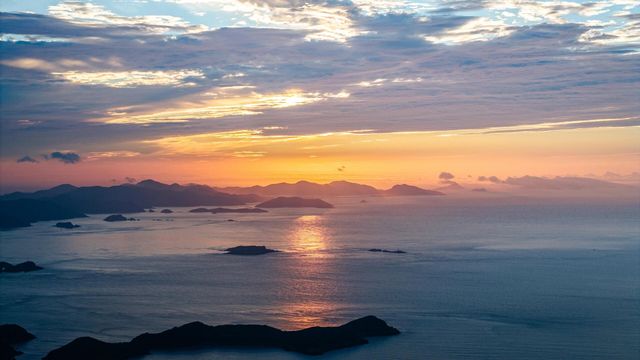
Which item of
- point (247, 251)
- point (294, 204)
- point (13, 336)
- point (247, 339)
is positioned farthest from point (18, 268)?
point (294, 204)

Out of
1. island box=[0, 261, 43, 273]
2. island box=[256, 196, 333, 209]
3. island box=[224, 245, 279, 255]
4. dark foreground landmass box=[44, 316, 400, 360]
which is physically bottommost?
dark foreground landmass box=[44, 316, 400, 360]

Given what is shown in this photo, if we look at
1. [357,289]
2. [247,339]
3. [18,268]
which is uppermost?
[18,268]

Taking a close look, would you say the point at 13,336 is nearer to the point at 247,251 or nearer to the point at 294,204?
the point at 247,251

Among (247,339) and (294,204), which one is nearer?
(247,339)

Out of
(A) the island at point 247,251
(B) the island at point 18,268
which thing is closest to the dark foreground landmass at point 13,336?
(B) the island at point 18,268

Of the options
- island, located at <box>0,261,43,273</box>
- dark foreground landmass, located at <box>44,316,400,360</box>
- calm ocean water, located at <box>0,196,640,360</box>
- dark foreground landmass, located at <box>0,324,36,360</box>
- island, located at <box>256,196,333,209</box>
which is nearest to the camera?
dark foreground landmass, located at <box>0,324,36,360</box>

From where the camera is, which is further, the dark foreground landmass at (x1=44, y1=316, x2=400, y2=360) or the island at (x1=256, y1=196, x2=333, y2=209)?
the island at (x1=256, y1=196, x2=333, y2=209)

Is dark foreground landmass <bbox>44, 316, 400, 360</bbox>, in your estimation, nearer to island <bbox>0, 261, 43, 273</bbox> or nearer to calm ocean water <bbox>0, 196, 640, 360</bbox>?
calm ocean water <bbox>0, 196, 640, 360</bbox>

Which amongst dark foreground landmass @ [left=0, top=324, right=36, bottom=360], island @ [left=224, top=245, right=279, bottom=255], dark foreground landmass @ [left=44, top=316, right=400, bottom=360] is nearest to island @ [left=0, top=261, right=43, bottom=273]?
island @ [left=224, top=245, right=279, bottom=255]

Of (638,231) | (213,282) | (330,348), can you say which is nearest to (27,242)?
(213,282)
